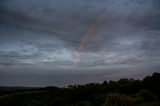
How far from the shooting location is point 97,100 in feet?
90.9

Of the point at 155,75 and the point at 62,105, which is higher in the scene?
the point at 155,75

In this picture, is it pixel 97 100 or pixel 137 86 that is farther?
Result: pixel 137 86

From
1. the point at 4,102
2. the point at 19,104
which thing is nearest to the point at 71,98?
the point at 19,104

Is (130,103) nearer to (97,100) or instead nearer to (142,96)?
(97,100)

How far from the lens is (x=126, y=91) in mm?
40312

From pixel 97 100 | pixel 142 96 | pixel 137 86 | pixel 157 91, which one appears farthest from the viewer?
pixel 137 86

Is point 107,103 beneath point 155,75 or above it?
beneath

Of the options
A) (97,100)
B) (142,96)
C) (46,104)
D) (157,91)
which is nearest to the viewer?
(97,100)

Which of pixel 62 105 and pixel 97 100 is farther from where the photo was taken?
pixel 62 105

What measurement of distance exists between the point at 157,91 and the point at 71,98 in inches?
522

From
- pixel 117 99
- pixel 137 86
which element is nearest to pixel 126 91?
pixel 137 86

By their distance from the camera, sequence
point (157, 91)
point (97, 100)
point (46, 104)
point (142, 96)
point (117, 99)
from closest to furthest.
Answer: point (117, 99)
point (97, 100)
point (142, 96)
point (157, 91)
point (46, 104)

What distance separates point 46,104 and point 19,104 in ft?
19.0

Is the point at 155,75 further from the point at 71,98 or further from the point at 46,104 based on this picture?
the point at 46,104
